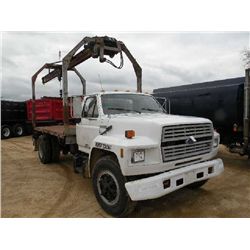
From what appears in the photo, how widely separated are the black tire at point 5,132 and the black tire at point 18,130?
0.32 meters

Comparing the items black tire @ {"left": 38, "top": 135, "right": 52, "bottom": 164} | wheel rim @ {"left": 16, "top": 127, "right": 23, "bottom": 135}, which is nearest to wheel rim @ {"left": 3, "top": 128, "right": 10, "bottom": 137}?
wheel rim @ {"left": 16, "top": 127, "right": 23, "bottom": 135}

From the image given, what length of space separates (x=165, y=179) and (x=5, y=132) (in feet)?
50.8

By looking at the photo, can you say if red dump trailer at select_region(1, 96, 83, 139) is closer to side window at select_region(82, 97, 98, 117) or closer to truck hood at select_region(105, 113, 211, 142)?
side window at select_region(82, 97, 98, 117)

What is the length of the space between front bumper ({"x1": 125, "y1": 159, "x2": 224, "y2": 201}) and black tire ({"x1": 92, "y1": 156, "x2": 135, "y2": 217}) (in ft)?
1.05

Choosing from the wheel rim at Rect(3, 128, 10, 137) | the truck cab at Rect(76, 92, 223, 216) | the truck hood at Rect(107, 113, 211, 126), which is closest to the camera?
Result: the truck cab at Rect(76, 92, 223, 216)

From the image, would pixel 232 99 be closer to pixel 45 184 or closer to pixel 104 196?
pixel 104 196

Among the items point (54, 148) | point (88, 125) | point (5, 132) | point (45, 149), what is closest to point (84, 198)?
point (88, 125)

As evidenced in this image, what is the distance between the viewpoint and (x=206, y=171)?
421 cm

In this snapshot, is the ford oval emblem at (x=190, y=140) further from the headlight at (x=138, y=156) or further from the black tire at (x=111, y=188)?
the black tire at (x=111, y=188)

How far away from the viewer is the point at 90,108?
510cm

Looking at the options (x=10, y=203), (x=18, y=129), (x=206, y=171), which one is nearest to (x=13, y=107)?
(x=18, y=129)

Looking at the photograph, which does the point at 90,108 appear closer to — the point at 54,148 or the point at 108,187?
the point at 108,187

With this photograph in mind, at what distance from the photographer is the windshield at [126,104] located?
4.75m

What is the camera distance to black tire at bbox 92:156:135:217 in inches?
147
